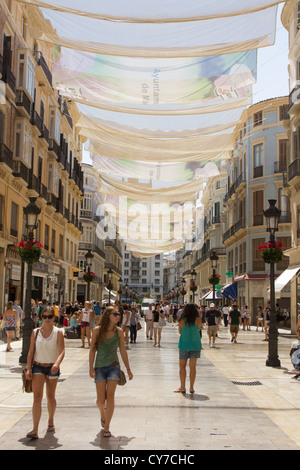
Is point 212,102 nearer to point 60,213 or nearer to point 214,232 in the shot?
point 60,213

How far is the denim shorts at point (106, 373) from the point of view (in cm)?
709

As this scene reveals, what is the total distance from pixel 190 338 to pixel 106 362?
11.2 ft

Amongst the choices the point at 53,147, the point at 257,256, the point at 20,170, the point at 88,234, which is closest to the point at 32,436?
the point at 20,170

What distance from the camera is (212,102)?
11.7 meters

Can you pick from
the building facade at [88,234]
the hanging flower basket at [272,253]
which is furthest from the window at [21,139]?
the building facade at [88,234]

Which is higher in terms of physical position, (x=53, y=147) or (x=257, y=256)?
(x=53, y=147)

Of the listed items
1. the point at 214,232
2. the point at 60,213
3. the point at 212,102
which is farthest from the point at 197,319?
the point at 214,232

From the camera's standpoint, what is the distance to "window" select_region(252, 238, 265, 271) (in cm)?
4378

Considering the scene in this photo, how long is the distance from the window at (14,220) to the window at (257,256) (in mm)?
22125

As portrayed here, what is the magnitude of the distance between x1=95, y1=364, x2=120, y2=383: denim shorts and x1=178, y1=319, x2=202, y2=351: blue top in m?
3.25

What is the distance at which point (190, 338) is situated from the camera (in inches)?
404

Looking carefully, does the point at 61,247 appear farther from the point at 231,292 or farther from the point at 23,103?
the point at 23,103

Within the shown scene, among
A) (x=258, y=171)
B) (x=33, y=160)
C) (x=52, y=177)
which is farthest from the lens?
(x=258, y=171)
